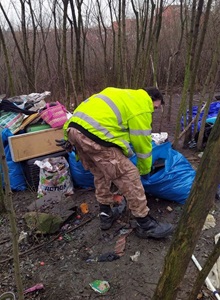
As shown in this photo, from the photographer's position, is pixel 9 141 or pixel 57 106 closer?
pixel 9 141

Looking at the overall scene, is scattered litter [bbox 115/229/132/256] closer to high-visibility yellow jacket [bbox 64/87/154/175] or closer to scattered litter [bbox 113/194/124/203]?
scattered litter [bbox 113/194/124/203]

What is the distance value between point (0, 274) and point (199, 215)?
1.79 metres

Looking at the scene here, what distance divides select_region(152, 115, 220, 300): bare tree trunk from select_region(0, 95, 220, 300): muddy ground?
3.09ft

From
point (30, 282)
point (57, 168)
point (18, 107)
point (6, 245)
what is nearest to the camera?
point (30, 282)

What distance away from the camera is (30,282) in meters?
2.03

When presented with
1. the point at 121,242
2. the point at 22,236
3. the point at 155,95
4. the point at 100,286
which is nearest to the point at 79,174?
the point at 22,236

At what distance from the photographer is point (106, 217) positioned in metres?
2.54

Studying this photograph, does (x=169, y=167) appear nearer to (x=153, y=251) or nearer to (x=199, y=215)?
(x=153, y=251)

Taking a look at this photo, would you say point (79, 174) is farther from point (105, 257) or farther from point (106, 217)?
point (105, 257)

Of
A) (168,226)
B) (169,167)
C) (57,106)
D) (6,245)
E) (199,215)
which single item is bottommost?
(6,245)

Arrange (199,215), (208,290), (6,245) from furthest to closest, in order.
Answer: (6,245), (208,290), (199,215)

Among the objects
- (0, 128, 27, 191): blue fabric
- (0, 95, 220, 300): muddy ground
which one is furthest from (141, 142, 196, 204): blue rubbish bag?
(0, 128, 27, 191): blue fabric

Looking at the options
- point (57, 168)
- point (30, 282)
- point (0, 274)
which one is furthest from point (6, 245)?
point (57, 168)

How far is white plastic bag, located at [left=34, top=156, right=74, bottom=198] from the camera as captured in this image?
3.05m
